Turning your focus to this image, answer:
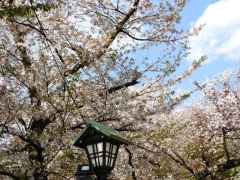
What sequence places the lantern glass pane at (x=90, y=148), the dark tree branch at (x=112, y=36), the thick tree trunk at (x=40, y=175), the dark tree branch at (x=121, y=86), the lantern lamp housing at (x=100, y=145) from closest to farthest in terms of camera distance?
the lantern lamp housing at (x=100, y=145), the lantern glass pane at (x=90, y=148), the thick tree trunk at (x=40, y=175), the dark tree branch at (x=112, y=36), the dark tree branch at (x=121, y=86)

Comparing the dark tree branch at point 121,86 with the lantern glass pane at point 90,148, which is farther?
the dark tree branch at point 121,86

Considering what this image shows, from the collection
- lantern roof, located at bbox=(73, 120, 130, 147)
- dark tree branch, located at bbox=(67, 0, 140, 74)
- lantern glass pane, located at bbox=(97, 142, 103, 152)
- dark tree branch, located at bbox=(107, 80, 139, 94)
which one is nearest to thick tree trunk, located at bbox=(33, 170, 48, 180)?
dark tree branch, located at bbox=(67, 0, 140, 74)

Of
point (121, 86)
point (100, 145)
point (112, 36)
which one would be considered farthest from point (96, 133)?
point (112, 36)

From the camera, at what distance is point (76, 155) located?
10.6m

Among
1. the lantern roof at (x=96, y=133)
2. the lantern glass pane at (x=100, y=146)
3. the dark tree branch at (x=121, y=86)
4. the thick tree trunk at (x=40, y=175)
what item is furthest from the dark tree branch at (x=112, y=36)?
the lantern glass pane at (x=100, y=146)

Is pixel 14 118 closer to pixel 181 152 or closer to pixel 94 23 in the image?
pixel 94 23

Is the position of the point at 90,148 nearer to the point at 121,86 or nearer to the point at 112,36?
the point at 121,86

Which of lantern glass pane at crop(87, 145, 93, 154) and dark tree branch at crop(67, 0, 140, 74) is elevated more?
dark tree branch at crop(67, 0, 140, 74)

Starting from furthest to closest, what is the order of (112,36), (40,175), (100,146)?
(112,36), (40,175), (100,146)

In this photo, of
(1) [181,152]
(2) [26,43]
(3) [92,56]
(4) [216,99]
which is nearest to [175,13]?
(3) [92,56]

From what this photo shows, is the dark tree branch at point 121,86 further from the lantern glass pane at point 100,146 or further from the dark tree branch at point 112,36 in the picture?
the lantern glass pane at point 100,146

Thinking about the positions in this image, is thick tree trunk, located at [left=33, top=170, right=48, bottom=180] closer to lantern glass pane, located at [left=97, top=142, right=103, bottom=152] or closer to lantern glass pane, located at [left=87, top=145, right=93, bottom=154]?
lantern glass pane, located at [left=87, top=145, right=93, bottom=154]

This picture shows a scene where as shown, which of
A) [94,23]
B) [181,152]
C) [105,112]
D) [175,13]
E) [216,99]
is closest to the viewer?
[105,112]

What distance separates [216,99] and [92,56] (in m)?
9.55
